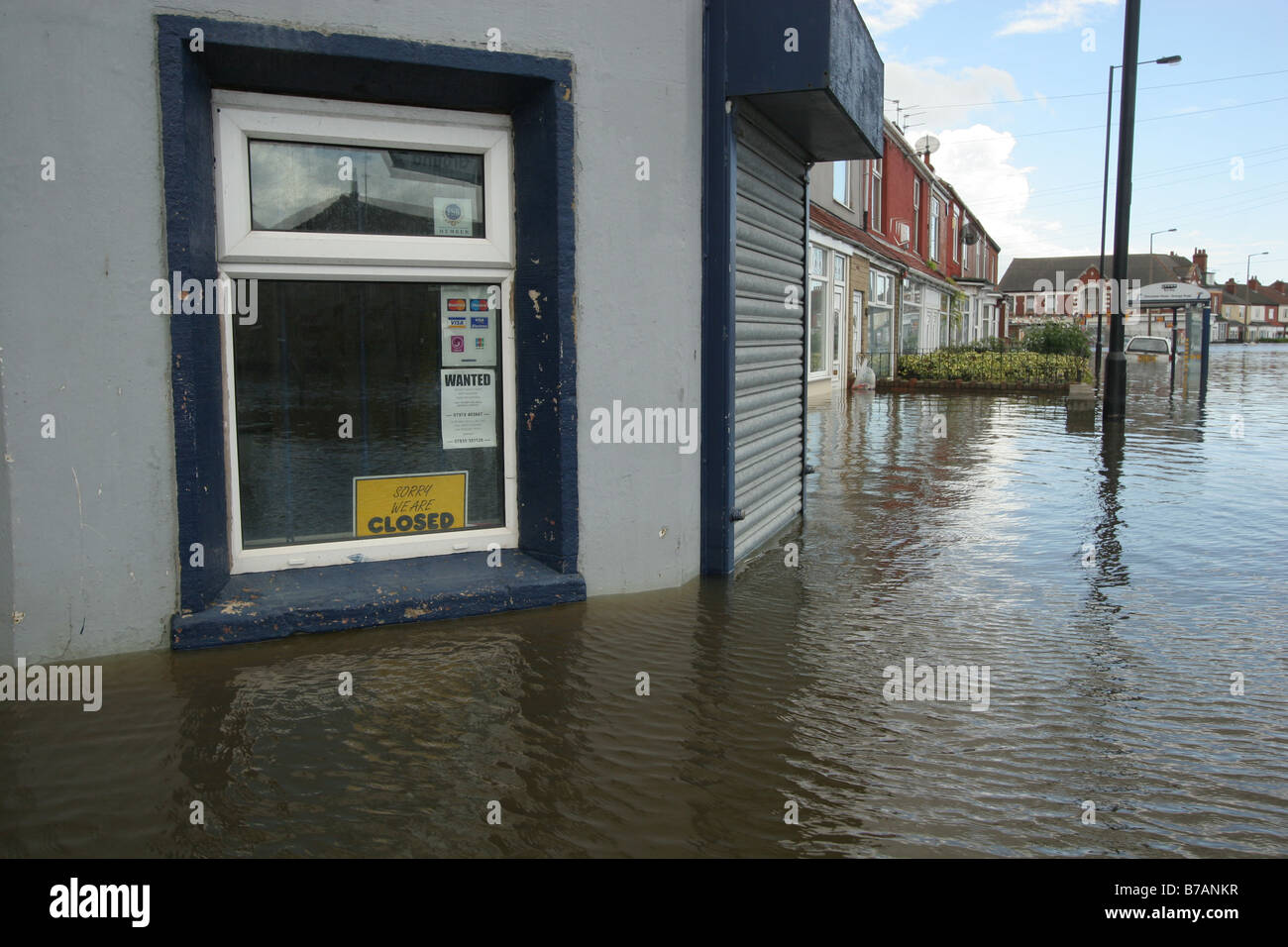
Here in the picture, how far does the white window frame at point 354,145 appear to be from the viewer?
4.90 m

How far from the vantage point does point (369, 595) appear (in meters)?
4.98

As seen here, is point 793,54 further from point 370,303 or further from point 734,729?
point 734,729

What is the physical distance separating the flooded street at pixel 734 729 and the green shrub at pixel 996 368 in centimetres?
1745

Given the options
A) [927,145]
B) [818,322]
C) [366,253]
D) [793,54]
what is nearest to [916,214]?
[927,145]

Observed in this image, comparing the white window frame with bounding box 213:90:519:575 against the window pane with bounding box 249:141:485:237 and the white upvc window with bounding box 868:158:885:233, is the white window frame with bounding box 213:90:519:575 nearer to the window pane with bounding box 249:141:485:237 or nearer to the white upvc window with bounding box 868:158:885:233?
the window pane with bounding box 249:141:485:237

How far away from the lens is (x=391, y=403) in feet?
17.9

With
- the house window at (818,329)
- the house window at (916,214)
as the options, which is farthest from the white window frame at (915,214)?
the house window at (818,329)

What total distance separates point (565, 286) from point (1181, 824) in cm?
372

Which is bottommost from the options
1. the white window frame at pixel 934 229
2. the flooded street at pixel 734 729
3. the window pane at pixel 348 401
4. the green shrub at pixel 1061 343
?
the flooded street at pixel 734 729

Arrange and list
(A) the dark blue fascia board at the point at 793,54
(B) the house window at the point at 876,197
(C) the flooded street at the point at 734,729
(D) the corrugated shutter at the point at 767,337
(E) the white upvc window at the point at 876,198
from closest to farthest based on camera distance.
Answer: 1. (C) the flooded street at the point at 734,729
2. (A) the dark blue fascia board at the point at 793,54
3. (D) the corrugated shutter at the point at 767,337
4. (E) the white upvc window at the point at 876,198
5. (B) the house window at the point at 876,197

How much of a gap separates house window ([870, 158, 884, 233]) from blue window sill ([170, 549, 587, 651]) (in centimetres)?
2352

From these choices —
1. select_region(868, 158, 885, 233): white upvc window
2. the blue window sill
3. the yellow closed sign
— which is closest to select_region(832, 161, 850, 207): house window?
select_region(868, 158, 885, 233): white upvc window

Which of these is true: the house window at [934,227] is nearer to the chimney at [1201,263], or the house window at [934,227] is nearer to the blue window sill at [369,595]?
the blue window sill at [369,595]
